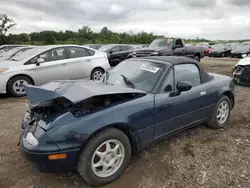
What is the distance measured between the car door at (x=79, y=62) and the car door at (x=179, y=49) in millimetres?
6282

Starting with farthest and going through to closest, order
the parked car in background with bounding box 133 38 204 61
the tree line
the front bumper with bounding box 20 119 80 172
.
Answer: the tree line → the parked car in background with bounding box 133 38 204 61 → the front bumper with bounding box 20 119 80 172

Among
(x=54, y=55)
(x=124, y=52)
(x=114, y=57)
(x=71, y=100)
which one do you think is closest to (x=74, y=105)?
(x=71, y=100)

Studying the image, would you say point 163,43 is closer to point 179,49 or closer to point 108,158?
point 179,49

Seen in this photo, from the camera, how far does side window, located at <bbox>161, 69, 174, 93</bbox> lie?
3221mm

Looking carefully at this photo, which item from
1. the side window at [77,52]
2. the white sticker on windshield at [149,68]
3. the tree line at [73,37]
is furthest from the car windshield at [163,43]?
the tree line at [73,37]

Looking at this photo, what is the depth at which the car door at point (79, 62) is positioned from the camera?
737 centimetres

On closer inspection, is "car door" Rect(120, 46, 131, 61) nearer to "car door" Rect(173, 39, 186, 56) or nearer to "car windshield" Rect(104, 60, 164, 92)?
"car door" Rect(173, 39, 186, 56)

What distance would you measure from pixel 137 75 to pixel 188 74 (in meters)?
0.92

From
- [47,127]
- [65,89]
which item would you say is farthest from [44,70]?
[47,127]

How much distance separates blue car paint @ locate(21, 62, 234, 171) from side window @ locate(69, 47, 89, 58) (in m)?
4.98

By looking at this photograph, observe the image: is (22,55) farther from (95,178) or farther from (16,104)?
(95,178)

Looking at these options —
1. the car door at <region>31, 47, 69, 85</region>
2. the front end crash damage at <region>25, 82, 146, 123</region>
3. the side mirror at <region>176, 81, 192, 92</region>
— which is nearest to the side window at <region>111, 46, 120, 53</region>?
the car door at <region>31, 47, 69, 85</region>

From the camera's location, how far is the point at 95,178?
252cm

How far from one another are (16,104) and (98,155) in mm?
4205
